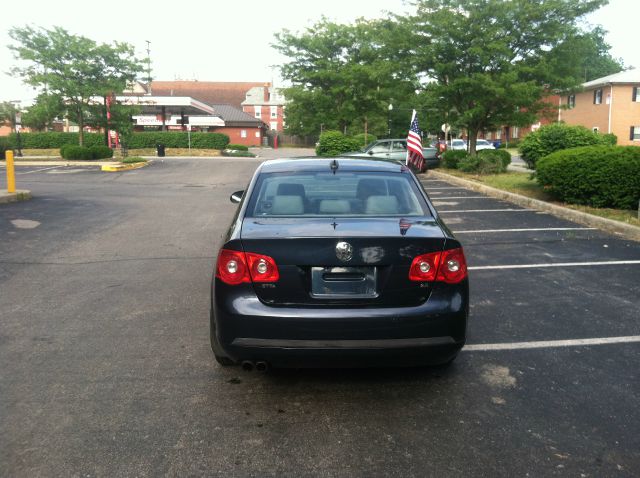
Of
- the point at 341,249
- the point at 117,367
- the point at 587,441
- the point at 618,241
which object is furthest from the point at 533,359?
the point at 618,241

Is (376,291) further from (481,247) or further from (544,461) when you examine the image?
(481,247)

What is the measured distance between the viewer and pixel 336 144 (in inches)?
1384

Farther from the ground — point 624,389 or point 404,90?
point 404,90

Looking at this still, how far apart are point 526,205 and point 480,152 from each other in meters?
Result: 10.2

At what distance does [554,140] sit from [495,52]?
6.08m

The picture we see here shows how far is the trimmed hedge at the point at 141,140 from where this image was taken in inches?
1950

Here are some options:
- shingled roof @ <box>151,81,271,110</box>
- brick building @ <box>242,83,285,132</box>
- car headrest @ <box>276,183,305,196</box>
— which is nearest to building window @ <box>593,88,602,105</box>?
car headrest @ <box>276,183,305,196</box>

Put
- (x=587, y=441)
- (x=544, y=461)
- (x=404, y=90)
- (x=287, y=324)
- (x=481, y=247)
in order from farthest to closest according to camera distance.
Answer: (x=404, y=90) → (x=481, y=247) → (x=287, y=324) → (x=587, y=441) → (x=544, y=461)

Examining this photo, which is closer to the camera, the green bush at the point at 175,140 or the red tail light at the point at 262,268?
the red tail light at the point at 262,268

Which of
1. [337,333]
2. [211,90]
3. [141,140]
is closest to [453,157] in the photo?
[337,333]

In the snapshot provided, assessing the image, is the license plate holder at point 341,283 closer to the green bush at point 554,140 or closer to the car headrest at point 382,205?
the car headrest at point 382,205

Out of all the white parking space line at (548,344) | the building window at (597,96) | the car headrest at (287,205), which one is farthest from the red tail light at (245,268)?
the building window at (597,96)

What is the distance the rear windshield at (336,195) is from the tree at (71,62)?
37576mm

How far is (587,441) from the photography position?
3494 millimetres
